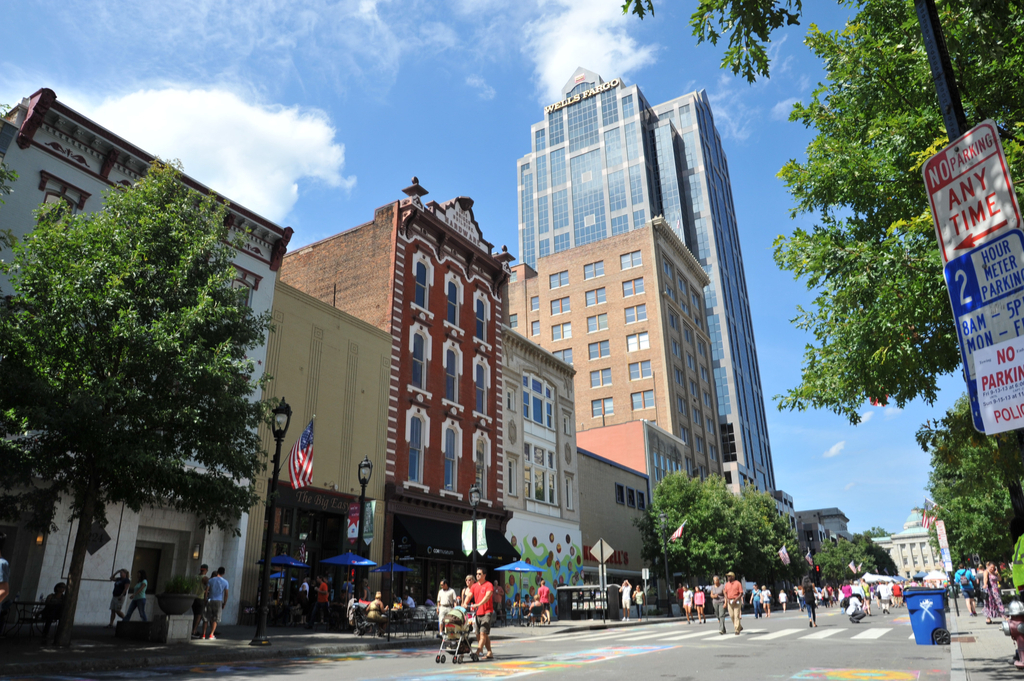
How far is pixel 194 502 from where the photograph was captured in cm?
1578

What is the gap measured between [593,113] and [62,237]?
126 meters

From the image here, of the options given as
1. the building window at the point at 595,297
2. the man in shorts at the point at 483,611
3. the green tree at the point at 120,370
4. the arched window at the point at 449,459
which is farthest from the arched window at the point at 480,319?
the building window at the point at 595,297

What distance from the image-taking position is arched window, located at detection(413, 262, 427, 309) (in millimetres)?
34031

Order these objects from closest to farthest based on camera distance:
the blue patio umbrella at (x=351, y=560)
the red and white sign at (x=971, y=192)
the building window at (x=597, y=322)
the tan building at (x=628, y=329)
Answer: the red and white sign at (x=971, y=192)
the blue patio umbrella at (x=351, y=560)
the tan building at (x=628, y=329)
the building window at (x=597, y=322)

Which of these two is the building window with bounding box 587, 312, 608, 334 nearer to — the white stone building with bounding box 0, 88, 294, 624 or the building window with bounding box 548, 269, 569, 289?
the building window with bounding box 548, 269, 569, 289

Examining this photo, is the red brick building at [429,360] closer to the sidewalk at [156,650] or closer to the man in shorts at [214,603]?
the sidewalk at [156,650]

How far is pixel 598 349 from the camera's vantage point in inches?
2970

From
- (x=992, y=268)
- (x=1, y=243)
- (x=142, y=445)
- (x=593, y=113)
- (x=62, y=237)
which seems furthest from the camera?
(x=593, y=113)

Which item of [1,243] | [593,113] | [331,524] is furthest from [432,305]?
[593,113]

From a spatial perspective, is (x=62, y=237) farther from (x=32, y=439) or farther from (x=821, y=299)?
(x=821, y=299)

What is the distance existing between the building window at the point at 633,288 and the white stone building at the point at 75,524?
181 ft

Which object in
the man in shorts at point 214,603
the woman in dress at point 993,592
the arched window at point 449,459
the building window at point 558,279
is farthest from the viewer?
the building window at point 558,279

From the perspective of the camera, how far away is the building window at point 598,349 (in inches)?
2940

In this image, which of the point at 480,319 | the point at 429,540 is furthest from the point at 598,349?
the point at 429,540
